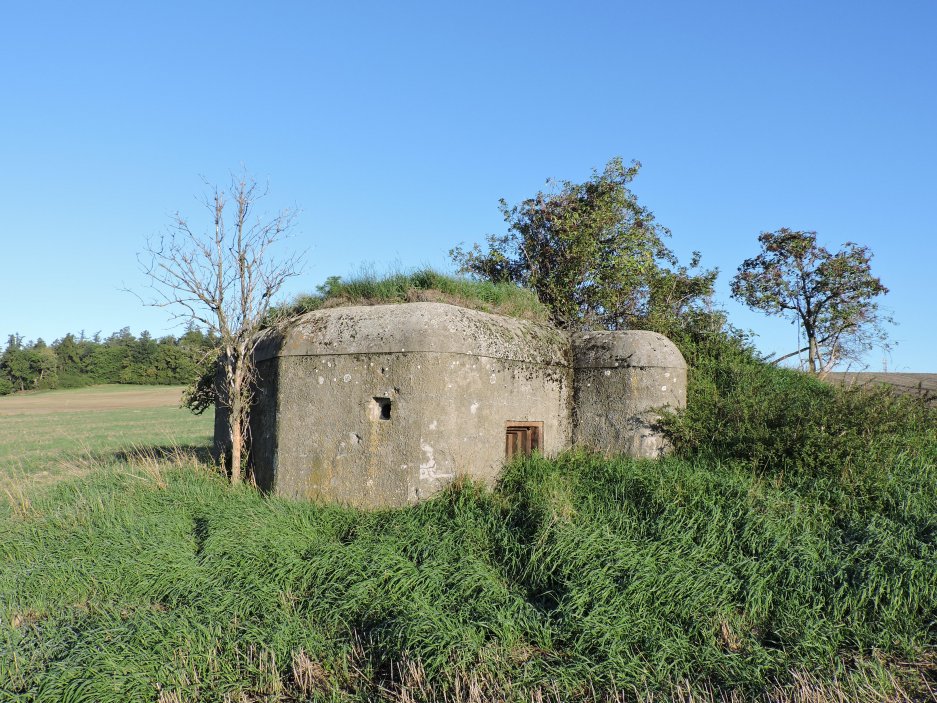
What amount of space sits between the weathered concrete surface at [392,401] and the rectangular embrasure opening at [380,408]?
0.03ft

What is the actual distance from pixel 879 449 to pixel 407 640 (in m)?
5.24

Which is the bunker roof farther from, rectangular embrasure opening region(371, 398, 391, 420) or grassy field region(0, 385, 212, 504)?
grassy field region(0, 385, 212, 504)

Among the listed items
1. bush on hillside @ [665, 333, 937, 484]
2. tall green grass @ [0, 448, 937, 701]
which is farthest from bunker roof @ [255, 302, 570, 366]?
bush on hillside @ [665, 333, 937, 484]

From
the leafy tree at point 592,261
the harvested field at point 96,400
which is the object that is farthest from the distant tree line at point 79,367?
the leafy tree at point 592,261

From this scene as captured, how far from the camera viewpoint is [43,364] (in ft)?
209

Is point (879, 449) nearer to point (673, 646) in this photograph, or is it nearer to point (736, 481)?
point (736, 481)

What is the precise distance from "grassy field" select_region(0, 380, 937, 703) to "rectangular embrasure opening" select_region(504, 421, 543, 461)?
0.37 meters

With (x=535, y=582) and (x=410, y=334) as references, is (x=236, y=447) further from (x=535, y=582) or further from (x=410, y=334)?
(x=535, y=582)

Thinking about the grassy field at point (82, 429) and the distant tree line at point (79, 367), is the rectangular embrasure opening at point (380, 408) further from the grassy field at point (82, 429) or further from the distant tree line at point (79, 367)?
the distant tree line at point (79, 367)

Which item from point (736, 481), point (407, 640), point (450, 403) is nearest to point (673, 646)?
point (407, 640)

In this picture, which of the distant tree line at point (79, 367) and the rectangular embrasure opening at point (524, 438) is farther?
the distant tree line at point (79, 367)

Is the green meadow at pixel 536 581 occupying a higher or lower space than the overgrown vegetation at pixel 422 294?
lower

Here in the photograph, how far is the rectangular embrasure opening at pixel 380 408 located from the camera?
252 inches

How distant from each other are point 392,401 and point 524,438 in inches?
67.2
